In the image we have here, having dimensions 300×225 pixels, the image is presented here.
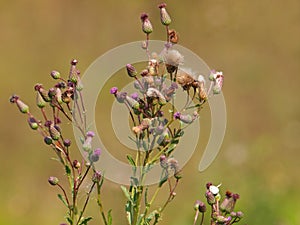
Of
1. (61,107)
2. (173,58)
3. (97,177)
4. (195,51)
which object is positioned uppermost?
(195,51)

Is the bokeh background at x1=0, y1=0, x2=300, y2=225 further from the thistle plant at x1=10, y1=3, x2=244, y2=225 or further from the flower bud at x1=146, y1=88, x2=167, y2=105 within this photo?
the flower bud at x1=146, y1=88, x2=167, y2=105

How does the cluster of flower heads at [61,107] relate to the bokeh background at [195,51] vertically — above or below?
below

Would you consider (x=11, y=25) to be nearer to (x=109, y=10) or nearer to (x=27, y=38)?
(x=27, y=38)

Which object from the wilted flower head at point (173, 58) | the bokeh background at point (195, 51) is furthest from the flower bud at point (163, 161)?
the bokeh background at point (195, 51)

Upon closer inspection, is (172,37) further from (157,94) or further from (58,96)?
(58,96)

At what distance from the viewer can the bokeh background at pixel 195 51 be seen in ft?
15.5

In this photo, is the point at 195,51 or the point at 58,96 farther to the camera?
the point at 195,51

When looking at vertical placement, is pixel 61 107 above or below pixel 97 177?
above

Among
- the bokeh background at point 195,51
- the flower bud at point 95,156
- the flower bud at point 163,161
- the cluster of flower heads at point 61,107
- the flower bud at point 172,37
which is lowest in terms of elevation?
the flower bud at point 95,156

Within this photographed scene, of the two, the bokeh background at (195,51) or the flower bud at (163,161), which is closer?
the flower bud at (163,161)

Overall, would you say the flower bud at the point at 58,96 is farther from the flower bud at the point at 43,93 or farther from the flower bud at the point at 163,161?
→ the flower bud at the point at 163,161

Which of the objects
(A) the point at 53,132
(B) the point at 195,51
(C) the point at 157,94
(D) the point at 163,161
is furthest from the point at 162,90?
(B) the point at 195,51

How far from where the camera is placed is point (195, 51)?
5777mm

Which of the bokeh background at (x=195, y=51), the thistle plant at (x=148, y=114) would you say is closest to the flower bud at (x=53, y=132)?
the thistle plant at (x=148, y=114)
